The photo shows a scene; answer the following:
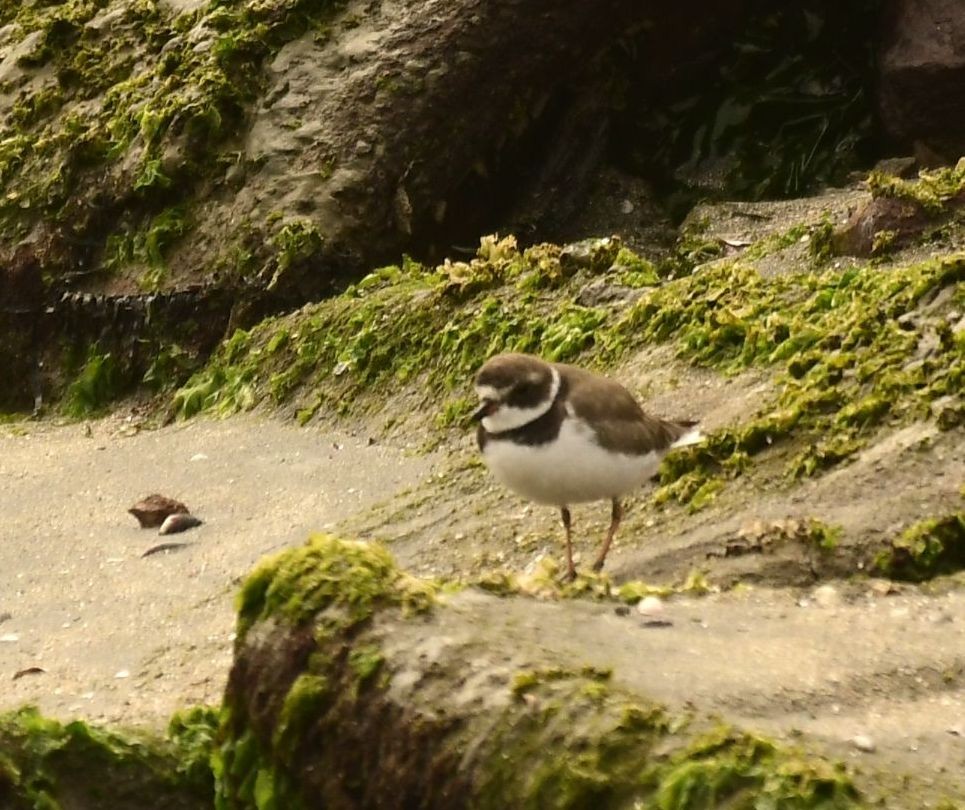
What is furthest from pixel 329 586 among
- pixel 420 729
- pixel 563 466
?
pixel 563 466

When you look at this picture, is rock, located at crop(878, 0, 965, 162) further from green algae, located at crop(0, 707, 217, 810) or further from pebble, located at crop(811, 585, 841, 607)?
green algae, located at crop(0, 707, 217, 810)

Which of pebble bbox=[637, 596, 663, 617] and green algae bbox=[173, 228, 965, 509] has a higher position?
pebble bbox=[637, 596, 663, 617]

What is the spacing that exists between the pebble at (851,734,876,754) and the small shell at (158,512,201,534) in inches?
140

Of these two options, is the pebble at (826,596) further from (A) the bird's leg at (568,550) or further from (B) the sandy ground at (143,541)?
(B) the sandy ground at (143,541)

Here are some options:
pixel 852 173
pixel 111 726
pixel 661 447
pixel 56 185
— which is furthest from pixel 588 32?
pixel 111 726

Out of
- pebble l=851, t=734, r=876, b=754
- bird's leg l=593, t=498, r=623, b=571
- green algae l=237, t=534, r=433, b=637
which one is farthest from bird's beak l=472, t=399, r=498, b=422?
pebble l=851, t=734, r=876, b=754

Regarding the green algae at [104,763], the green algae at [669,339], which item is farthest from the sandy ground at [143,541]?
the green algae at [669,339]

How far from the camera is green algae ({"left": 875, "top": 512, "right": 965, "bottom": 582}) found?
4.19 m

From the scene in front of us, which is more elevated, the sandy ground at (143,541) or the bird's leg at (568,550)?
the bird's leg at (568,550)

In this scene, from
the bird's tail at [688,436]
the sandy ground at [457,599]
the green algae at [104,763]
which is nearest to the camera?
the sandy ground at [457,599]

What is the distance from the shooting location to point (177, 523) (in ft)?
19.5

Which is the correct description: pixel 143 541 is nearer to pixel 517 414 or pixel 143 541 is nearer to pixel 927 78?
pixel 517 414

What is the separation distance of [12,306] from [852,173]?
5.42 meters

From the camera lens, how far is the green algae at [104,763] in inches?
150
